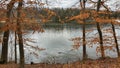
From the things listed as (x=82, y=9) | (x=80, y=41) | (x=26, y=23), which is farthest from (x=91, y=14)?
(x=26, y=23)

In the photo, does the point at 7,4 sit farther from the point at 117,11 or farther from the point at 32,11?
the point at 117,11

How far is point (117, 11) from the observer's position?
26.7 m

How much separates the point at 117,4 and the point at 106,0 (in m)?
1.93

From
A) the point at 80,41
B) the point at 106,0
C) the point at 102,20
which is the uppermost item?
the point at 106,0

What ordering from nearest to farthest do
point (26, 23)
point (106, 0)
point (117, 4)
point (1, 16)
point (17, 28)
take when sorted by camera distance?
point (17, 28)
point (26, 23)
point (1, 16)
point (117, 4)
point (106, 0)

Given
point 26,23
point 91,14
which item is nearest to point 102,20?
point 91,14

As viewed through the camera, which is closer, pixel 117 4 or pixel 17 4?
pixel 17 4

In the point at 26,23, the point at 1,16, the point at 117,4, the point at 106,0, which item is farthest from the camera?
the point at 106,0

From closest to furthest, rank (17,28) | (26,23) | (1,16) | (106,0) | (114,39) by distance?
(17,28), (26,23), (1,16), (106,0), (114,39)

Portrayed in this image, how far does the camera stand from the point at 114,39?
28.8m

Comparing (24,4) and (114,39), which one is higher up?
(24,4)

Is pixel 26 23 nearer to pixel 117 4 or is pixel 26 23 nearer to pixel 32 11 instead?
pixel 32 11

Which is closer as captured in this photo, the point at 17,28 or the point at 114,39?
the point at 17,28

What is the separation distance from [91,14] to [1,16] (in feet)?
34.6
